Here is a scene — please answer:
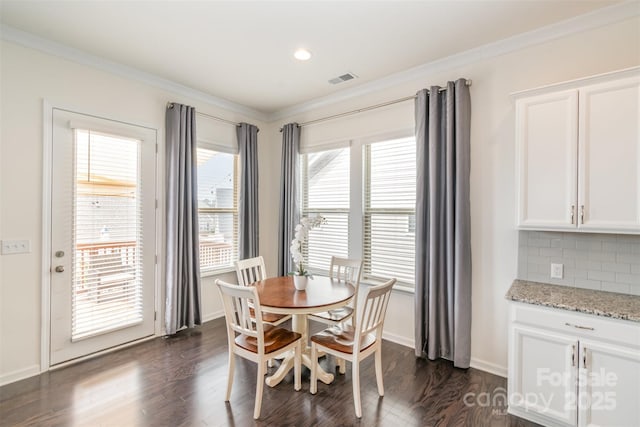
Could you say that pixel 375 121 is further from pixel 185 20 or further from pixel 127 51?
pixel 127 51

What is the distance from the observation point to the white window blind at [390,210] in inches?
131

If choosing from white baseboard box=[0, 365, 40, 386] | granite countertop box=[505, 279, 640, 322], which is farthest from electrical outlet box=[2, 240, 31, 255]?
granite countertop box=[505, 279, 640, 322]

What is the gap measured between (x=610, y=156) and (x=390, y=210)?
6.13 ft

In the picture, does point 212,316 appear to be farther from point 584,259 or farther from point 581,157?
point 581,157

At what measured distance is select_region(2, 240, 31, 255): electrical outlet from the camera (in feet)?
8.23

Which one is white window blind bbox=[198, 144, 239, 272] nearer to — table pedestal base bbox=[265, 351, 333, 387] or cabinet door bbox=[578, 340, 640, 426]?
table pedestal base bbox=[265, 351, 333, 387]

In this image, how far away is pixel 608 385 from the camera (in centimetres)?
182

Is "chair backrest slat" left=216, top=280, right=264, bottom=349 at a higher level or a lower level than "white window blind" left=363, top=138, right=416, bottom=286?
lower

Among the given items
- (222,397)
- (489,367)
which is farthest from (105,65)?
(489,367)

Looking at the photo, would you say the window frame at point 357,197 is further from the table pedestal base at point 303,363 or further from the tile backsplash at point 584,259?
the tile backsplash at point 584,259

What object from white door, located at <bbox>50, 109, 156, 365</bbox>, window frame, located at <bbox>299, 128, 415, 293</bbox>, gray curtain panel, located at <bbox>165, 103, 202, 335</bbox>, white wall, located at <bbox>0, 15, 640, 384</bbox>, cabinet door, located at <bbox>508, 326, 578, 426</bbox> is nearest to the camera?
cabinet door, located at <bbox>508, 326, 578, 426</bbox>

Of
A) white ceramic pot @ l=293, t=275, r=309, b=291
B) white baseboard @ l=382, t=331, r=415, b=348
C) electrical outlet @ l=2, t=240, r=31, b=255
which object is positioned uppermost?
electrical outlet @ l=2, t=240, r=31, b=255

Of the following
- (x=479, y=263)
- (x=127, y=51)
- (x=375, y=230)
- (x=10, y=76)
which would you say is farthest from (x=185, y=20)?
(x=479, y=263)

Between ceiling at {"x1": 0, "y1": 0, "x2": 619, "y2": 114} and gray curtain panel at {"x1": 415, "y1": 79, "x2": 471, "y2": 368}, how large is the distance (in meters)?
0.52
